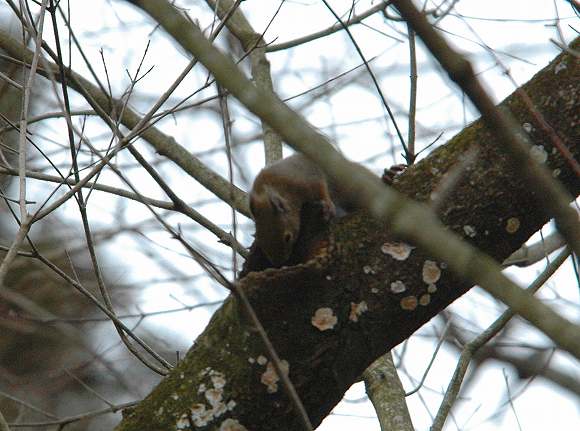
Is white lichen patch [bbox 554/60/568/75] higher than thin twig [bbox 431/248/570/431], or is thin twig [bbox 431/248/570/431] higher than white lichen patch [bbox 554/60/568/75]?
white lichen patch [bbox 554/60/568/75]

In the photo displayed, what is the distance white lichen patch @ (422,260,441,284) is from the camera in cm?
248

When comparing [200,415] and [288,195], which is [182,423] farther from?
[288,195]

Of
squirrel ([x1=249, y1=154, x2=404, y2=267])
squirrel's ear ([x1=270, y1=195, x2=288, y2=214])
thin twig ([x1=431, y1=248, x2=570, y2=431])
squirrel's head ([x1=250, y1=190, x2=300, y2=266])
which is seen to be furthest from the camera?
squirrel's ear ([x1=270, y1=195, x2=288, y2=214])

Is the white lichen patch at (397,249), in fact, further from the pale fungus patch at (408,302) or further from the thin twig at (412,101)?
the thin twig at (412,101)

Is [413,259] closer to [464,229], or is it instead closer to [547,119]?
[464,229]

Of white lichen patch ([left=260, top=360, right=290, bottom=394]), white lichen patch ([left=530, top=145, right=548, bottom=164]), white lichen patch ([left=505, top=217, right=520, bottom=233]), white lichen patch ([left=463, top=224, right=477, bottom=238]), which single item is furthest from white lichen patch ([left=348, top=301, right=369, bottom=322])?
white lichen patch ([left=530, top=145, right=548, bottom=164])

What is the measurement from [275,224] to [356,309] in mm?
1301

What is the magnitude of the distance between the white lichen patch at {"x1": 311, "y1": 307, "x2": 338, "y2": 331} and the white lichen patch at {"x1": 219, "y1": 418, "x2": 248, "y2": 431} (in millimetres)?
352

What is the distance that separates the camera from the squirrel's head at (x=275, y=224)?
342cm

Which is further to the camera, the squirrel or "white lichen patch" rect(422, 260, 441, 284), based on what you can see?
the squirrel

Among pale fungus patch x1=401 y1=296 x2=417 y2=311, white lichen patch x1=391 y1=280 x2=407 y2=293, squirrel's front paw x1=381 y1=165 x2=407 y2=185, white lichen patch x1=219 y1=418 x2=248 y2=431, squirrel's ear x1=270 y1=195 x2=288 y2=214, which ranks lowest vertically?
white lichen patch x1=219 y1=418 x2=248 y2=431

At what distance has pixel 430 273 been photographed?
Result: 8.14ft

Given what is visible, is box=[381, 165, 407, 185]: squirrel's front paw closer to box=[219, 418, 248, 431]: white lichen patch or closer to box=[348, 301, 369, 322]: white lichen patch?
box=[348, 301, 369, 322]: white lichen patch

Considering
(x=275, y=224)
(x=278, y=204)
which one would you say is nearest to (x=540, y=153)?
(x=275, y=224)
